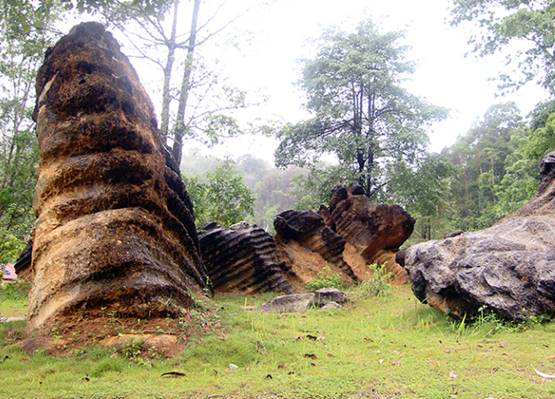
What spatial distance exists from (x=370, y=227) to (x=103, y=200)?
10260mm

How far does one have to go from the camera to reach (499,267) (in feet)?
21.7

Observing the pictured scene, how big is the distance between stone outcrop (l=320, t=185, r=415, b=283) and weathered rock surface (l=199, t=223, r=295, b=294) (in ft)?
13.3

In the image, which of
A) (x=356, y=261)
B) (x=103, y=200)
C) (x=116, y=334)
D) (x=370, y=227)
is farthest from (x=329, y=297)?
(x=370, y=227)

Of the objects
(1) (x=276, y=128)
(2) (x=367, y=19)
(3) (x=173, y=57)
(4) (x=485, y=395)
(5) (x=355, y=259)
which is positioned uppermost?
(2) (x=367, y=19)

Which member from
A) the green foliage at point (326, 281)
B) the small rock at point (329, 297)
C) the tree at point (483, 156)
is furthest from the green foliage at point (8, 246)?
the tree at point (483, 156)

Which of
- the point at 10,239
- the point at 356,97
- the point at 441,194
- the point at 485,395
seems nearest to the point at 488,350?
the point at 485,395

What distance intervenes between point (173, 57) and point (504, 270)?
1205 cm

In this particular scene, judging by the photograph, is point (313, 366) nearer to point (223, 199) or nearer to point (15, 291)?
point (15, 291)

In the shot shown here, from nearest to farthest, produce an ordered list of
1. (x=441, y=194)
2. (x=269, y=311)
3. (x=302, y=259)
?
(x=269, y=311), (x=302, y=259), (x=441, y=194)

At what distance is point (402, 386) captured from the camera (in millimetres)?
3814

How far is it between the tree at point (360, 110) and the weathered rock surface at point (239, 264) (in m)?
7.69

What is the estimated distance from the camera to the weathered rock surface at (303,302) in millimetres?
8667

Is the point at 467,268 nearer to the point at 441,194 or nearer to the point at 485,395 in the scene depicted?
the point at 485,395

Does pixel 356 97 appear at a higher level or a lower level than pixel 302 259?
higher
